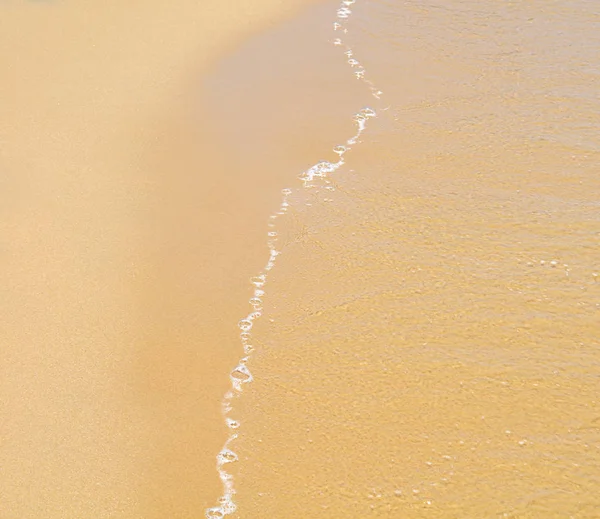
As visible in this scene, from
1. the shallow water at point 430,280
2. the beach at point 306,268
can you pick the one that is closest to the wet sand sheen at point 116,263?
the beach at point 306,268

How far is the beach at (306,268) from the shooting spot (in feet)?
12.4

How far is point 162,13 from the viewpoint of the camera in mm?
8180

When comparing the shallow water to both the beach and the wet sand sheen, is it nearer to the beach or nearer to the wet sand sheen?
the beach

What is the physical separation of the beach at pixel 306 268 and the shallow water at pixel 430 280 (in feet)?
0.05

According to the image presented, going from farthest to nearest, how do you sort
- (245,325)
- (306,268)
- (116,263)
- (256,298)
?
(116,263), (306,268), (256,298), (245,325)

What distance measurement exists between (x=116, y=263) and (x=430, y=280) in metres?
2.07

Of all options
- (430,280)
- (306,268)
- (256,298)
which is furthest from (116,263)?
(430,280)

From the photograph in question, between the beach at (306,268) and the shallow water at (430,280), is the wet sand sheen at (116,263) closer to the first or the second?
the beach at (306,268)

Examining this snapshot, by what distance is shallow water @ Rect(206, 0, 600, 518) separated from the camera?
369cm

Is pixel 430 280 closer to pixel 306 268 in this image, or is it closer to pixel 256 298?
pixel 306 268

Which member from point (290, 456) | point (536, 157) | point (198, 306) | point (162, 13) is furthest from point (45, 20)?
point (290, 456)

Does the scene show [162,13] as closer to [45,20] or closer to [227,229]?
[45,20]

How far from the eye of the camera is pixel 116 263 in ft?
16.9

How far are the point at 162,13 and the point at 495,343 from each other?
18.4 feet
